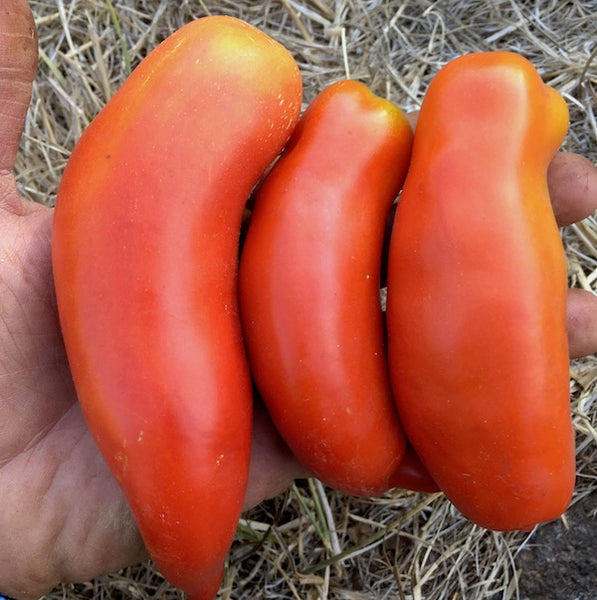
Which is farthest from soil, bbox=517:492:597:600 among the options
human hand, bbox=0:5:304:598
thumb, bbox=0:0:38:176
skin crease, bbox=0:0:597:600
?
thumb, bbox=0:0:38:176

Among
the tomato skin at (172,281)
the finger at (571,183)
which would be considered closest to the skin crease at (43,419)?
the finger at (571,183)

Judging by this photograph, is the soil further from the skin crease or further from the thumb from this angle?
the thumb

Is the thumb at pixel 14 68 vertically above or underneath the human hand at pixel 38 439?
above

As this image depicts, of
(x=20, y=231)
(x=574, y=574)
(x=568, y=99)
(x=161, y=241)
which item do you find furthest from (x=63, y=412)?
(x=568, y=99)

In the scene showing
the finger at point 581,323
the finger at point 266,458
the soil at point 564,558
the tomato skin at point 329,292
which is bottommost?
the soil at point 564,558

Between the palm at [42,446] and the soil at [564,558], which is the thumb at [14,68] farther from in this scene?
the soil at [564,558]

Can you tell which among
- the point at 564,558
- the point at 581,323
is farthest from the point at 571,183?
the point at 564,558

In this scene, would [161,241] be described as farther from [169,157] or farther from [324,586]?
[324,586]
